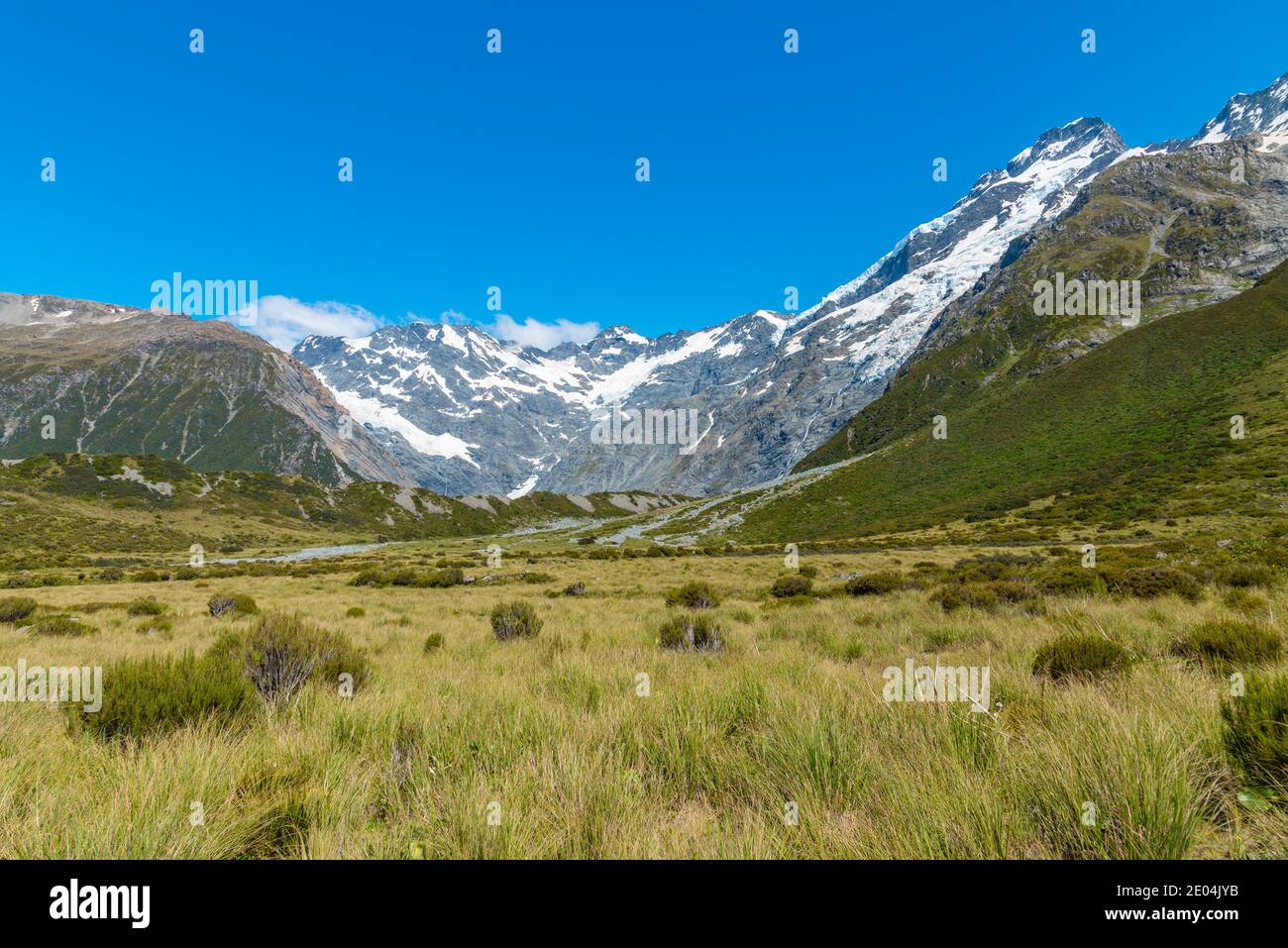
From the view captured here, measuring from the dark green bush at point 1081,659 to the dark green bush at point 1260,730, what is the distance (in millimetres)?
1942

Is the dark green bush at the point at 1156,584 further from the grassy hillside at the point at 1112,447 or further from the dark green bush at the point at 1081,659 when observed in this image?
the grassy hillside at the point at 1112,447

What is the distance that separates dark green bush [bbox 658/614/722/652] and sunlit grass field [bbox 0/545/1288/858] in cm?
265

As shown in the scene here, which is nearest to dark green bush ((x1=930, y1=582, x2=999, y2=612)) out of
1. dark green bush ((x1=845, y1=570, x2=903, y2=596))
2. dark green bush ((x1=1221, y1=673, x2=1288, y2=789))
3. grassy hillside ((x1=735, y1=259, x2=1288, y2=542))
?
dark green bush ((x1=845, y1=570, x2=903, y2=596))

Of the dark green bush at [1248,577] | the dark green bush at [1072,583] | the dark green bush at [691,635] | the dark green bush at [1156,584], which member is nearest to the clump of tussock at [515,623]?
the dark green bush at [691,635]

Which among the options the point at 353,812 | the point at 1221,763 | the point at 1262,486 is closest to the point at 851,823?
the point at 1221,763

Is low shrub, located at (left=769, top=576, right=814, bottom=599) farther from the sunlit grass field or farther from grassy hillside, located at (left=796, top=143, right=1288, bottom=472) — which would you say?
grassy hillside, located at (left=796, top=143, right=1288, bottom=472)

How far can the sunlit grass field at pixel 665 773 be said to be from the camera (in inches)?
106

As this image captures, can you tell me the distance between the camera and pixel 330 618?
17.0m

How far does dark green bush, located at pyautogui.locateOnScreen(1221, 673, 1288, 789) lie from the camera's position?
10.8ft

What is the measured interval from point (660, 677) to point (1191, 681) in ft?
16.3

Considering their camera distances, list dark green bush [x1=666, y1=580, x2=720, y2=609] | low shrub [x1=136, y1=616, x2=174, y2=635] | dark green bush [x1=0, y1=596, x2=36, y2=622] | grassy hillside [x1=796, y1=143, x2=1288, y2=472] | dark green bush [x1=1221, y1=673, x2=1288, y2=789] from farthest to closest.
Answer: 1. grassy hillside [x1=796, y1=143, x2=1288, y2=472]
2. dark green bush [x1=0, y1=596, x2=36, y2=622]
3. dark green bush [x1=666, y1=580, x2=720, y2=609]
4. low shrub [x1=136, y1=616, x2=174, y2=635]
5. dark green bush [x1=1221, y1=673, x2=1288, y2=789]

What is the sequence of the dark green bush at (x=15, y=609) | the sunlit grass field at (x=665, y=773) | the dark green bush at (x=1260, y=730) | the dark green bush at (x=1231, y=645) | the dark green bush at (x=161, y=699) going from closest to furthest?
1. the sunlit grass field at (x=665, y=773)
2. the dark green bush at (x=1260, y=730)
3. the dark green bush at (x=161, y=699)
4. the dark green bush at (x=1231, y=645)
5. the dark green bush at (x=15, y=609)
